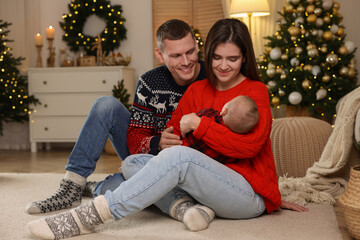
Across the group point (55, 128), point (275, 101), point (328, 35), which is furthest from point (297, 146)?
point (55, 128)

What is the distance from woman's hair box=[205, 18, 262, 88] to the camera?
184cm

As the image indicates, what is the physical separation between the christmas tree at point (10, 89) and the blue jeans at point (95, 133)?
118 inches

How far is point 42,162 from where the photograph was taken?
4.25m

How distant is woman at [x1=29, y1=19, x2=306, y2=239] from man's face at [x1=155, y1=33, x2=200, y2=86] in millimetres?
100

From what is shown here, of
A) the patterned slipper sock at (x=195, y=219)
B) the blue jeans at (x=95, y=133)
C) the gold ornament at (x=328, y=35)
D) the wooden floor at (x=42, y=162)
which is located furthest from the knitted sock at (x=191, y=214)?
the gold ornament at (x=328, y=35)

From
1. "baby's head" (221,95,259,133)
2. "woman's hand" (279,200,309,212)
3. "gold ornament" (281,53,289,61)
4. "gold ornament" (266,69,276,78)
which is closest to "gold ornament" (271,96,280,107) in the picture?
"gold ornament" (266,69,276,78)

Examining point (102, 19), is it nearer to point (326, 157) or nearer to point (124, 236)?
point (326, 157)

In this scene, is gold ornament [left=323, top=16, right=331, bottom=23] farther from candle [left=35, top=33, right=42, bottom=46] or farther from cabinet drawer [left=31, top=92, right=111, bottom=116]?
candle [left=35, top=33, right=42, bottom=46]

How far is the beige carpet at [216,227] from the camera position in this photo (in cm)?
172

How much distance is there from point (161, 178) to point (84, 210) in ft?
1.00

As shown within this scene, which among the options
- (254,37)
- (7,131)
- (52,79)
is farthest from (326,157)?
(7,131)

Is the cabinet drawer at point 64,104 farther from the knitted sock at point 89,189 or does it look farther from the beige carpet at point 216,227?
the beige carpet at point 216,227

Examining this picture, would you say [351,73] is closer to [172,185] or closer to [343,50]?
[343,50]

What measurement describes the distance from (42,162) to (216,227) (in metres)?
2.81
